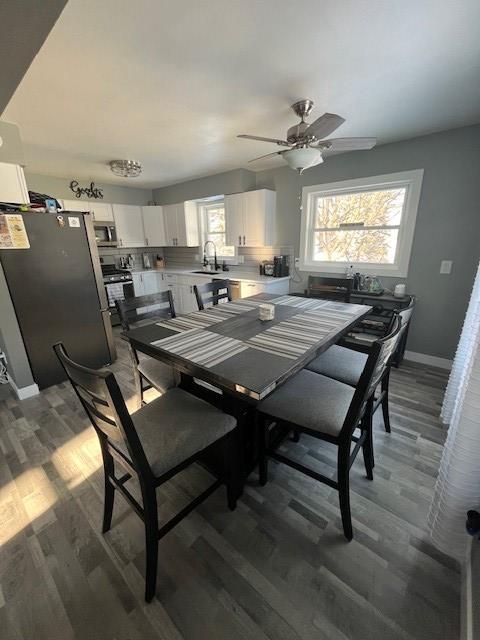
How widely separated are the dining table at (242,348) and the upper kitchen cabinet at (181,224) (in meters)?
3.14

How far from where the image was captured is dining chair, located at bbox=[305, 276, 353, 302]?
109 inches

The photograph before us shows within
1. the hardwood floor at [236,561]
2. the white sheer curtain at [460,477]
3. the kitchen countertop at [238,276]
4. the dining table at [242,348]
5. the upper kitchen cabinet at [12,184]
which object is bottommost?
the hardwood floor at [236,561]

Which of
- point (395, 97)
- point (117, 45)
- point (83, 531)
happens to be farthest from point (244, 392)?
point (395, 97)

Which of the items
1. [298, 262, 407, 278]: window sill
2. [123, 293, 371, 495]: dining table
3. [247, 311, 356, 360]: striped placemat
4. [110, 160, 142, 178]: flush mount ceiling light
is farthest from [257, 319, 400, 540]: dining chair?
[110, 160, 142, 178]: flush mount ceiling light

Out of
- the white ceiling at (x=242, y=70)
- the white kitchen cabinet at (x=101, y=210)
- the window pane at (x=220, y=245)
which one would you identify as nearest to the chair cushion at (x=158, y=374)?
the white ceiling at (x=242, y=70)

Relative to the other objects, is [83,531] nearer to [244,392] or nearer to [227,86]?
[244,392]

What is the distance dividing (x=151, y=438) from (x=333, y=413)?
867 mm

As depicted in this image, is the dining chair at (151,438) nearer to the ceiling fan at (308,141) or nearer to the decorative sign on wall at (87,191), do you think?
the ceiling fan at (308,141)

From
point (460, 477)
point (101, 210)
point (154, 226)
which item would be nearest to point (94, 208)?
point (101, 210)

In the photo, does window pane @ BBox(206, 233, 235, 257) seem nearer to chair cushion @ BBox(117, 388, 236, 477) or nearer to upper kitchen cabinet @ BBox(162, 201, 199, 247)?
upper kitchen cabinet @ BBox(162, 201, 199, 247)

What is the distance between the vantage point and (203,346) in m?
1.38

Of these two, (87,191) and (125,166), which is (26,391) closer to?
(125,166)

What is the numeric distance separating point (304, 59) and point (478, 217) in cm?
223

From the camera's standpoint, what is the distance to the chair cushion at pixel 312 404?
1.24 m
